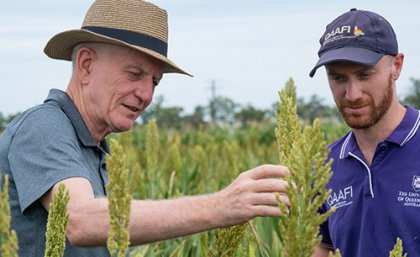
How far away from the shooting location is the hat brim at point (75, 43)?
8.62 ft

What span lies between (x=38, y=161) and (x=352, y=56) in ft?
3.96

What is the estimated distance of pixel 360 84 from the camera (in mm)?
2670

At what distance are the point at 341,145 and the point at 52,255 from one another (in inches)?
74.7

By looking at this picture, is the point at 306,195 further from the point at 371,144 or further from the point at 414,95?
the point at 414,95

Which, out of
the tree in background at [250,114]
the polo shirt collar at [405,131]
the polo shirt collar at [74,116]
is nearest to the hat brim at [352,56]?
the polo shirt collar at [405,131]

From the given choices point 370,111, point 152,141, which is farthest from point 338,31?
point 152,141

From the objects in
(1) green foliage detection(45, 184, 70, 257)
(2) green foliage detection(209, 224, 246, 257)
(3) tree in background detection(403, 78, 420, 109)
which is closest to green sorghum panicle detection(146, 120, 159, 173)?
(2) green foliage detection(209, 224, 246, 257)

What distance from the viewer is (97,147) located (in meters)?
2.75

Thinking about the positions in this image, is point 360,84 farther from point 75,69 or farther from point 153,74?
point 75,69

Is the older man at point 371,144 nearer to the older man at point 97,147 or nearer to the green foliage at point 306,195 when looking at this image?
the older man at point 97,147

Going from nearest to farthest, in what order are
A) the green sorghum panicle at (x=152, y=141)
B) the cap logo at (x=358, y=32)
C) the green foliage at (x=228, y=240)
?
the green foliage at (x=228, y=240)
the cap logo at (x=358, y=32)
the green sorghum panicle at (x=152, y=141)

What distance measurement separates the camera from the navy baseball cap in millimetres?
2693

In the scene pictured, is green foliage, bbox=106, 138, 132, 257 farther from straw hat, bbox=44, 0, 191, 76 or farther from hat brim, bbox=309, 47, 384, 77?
hat brim, bbox=309, 47, 384, 77

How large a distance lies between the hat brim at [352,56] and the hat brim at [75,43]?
0.61 meters
